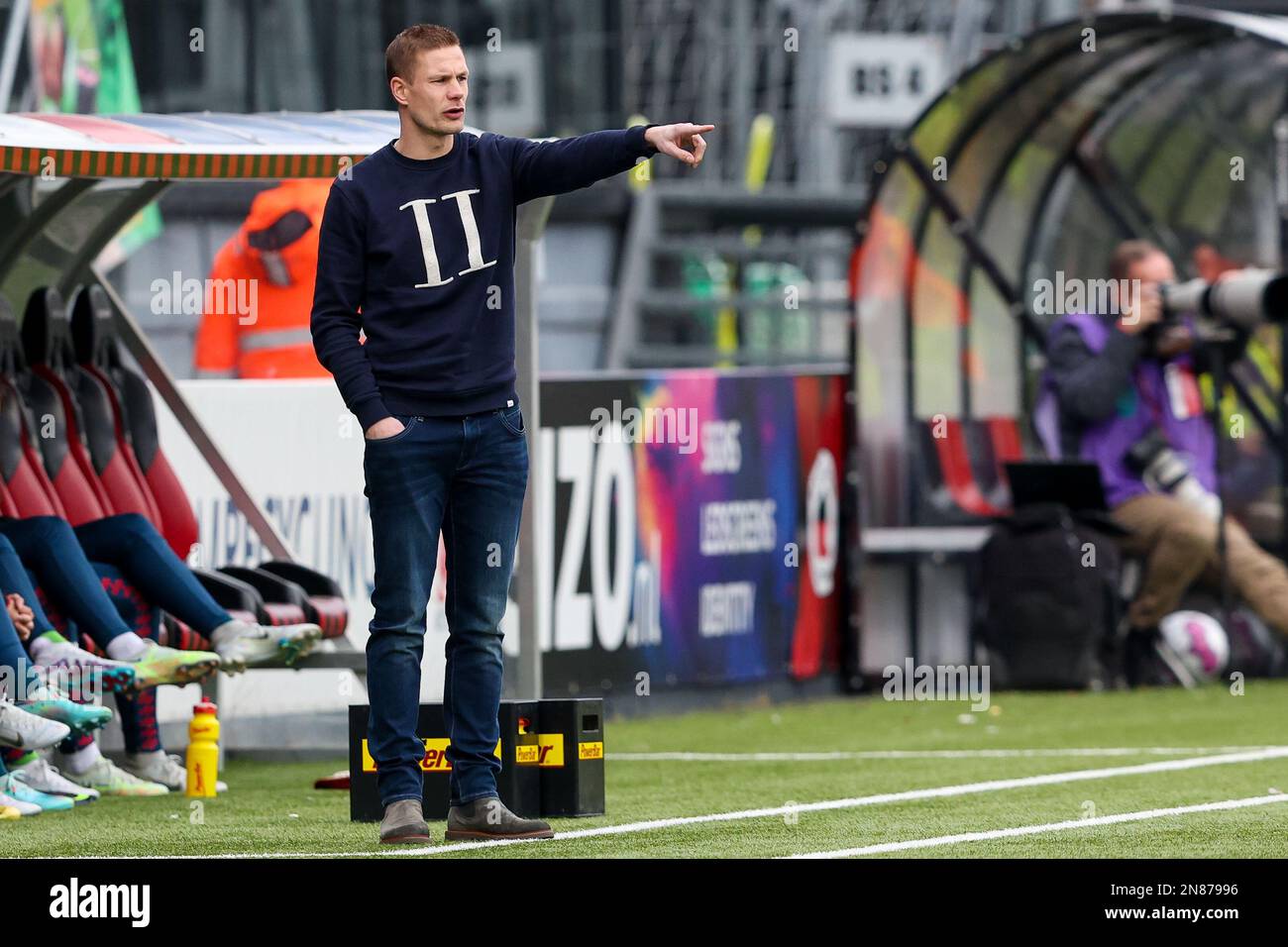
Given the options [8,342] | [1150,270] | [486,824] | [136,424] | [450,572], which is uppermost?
[1150,270]

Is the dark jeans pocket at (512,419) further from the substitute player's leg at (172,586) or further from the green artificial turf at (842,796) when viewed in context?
the substitute player's leg at (172,586)

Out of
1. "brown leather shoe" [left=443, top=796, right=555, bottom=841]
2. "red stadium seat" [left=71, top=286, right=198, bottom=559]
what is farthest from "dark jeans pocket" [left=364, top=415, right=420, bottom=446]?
"red stadium seat" [left=71, top=286, right=198, bottom=559]

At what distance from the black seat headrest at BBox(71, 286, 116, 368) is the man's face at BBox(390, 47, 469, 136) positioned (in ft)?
10.3

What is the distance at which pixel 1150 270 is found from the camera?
14.4 m

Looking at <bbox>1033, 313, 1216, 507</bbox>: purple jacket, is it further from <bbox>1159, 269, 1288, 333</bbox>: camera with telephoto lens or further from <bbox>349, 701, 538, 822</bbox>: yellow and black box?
<bbox>349, 701, 538, 822</bbox>: yellow and black box

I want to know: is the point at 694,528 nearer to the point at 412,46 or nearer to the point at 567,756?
the point at 567,756

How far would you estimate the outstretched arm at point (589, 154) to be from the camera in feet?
22.9

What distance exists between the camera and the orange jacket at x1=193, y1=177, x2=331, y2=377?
1208cm

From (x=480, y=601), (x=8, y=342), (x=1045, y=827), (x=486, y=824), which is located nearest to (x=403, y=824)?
(x=486, y=824)

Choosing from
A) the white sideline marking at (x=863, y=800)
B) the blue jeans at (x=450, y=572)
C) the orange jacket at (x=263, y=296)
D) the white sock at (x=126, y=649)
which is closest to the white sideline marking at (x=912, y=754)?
the white sideline marking at (x=863, y=800)

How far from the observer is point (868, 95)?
23.7 metres

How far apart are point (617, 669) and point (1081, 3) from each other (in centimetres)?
1386

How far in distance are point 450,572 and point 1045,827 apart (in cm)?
162

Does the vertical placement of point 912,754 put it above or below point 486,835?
below
